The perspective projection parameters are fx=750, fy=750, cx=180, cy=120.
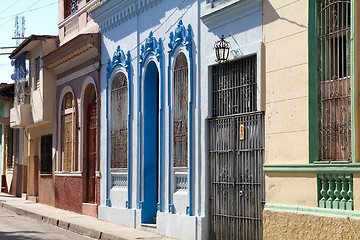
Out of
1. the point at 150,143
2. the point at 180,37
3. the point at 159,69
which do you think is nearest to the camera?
the point at 180,37

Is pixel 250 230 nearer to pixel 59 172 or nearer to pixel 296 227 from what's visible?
pixel 296 227

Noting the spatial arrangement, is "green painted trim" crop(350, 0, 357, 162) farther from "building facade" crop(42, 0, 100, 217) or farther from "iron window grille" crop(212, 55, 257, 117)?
"building facade" crop(42, 0, 100, 217)

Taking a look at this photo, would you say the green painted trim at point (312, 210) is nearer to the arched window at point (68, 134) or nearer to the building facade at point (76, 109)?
the building facade at point (76, 109)

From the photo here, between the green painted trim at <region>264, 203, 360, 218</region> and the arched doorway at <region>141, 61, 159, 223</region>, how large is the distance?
528cm

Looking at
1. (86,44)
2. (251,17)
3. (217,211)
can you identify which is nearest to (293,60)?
(251,17)

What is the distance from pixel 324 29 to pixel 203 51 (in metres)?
3.69

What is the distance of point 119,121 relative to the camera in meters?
17.4

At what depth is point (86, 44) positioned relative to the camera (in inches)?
742

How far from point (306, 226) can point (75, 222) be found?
29.0 ft

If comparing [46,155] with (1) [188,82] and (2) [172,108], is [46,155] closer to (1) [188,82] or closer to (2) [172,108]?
(2) [172,108]

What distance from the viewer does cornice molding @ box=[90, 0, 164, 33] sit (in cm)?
1619

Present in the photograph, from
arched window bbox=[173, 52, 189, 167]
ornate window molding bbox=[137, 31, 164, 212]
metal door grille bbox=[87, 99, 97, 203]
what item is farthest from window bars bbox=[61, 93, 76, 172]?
arched window bbox=[173, 52, 189, 167]

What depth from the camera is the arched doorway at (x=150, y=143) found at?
1589 cm

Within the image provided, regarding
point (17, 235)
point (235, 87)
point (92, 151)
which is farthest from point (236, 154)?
point (92, 151)
